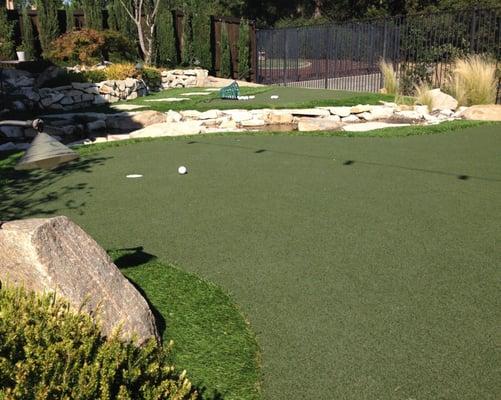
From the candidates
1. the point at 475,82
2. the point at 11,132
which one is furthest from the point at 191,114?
the point at 475,82

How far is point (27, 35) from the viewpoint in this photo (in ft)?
58.9

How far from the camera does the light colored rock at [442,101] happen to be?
1161 cm

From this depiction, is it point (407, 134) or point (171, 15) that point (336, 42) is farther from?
point (407, 134)

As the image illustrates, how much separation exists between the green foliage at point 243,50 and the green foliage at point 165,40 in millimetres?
2560

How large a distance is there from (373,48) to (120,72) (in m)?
7.90

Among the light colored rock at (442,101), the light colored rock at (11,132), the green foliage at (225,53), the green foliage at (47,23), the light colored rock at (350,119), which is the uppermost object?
the green foliage at (47,23)

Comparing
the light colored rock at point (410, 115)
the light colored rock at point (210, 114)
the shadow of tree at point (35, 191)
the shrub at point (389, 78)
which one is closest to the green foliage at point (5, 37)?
the light colored rock at point (210, 114)

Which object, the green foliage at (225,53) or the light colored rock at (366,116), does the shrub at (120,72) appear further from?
the light colored rock at (366,116)

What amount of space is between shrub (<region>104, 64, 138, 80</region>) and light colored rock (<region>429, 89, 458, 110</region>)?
330 inches

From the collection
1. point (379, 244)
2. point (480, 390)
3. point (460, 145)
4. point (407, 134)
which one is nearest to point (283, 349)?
point (480, 390)

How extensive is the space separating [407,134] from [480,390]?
705cm

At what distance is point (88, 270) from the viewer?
254 cm

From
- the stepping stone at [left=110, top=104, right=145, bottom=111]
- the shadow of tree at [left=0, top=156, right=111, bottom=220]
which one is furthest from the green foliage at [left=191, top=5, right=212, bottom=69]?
the shadow of tree at [left=0, top=156, right=111, bottom=220]

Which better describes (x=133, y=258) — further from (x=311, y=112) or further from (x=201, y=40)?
(x=201, y=40)
